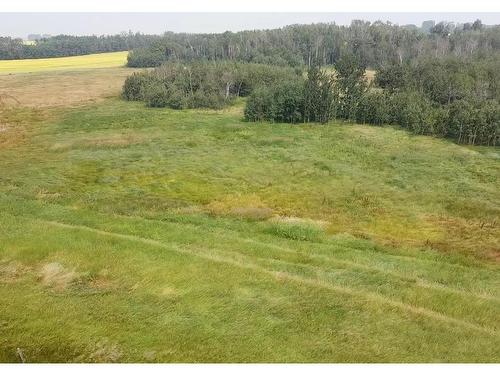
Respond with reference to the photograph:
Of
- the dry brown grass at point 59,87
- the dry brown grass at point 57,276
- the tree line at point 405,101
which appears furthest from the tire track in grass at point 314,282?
the dry brown grass at point 59,87

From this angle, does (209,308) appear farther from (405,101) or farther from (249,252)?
(405,101)

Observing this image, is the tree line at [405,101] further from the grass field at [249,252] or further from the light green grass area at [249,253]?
the light green grass area at [249,253]

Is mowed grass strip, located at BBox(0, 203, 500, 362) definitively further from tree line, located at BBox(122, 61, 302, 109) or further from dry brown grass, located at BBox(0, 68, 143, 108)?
dry brown grass, located at BBox(0, 68, 143, 108)

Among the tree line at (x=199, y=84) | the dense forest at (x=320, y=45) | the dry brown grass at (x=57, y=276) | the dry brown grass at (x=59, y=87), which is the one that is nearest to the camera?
the dry brown grass at (x=57, y=276)

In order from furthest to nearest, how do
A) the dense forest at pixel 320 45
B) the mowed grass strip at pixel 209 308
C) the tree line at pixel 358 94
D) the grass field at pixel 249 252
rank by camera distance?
the dense forest at pixel 320 45, the tree line at pixel 358 94, the grass field at pixel 249 252, the mowed grass strip at pixel 209 308

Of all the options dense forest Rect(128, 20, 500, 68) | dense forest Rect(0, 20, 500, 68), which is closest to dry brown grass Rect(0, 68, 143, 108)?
dense forest Rect(128, 20, 500, 68)

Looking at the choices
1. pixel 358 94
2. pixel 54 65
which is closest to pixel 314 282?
pixel 358 94
